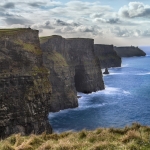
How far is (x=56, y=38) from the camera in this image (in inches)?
4397

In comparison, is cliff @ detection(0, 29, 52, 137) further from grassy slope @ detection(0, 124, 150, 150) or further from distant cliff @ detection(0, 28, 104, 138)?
grassy slope @ detection(0, 124, 150, 150)

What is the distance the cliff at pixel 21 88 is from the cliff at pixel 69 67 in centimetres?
3364

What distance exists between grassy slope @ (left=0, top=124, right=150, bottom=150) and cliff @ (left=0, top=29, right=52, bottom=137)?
35.6m

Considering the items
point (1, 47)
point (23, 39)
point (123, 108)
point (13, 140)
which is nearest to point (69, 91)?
point (123, 108)

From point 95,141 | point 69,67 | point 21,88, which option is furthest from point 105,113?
point 95,141

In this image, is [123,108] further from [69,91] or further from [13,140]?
[13,140]

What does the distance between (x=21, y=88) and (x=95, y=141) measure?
41.4 metres

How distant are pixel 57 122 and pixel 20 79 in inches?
1034

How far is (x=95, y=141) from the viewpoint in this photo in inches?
742

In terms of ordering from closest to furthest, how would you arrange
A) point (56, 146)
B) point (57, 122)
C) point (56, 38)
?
point (56, 146) < point (57, 122) < point (56, 38)

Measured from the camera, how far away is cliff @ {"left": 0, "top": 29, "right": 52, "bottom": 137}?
55.4m

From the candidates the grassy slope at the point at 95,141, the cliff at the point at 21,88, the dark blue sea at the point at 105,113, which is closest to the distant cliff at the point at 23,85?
the cliff at the point at 21,88

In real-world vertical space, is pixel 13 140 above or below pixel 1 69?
below

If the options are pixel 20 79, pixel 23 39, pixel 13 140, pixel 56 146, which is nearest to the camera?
pixel 56 146
